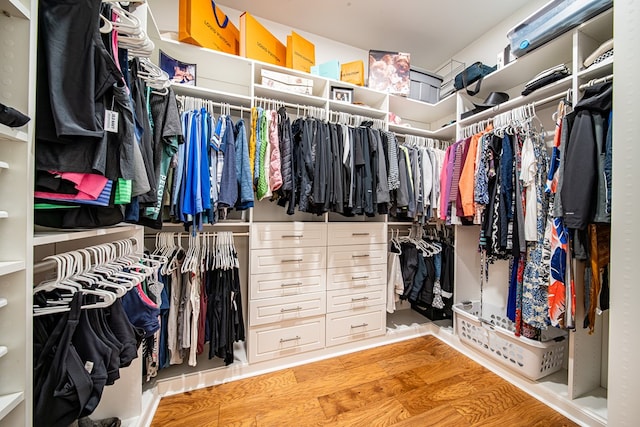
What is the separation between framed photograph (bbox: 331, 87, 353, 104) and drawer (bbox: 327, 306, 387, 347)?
181cm

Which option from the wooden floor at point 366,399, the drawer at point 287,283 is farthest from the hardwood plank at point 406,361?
the drawer at point 287,283

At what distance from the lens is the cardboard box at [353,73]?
2.13m

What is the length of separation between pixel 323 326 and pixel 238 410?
A: 29.8 inches

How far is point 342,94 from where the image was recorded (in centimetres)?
203

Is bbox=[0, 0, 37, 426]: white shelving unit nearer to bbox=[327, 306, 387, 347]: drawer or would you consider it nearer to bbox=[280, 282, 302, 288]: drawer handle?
bbox=[280, 282, 302, 288]: drawer handle

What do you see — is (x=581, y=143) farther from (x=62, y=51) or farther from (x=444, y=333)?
(x=62, y=51)

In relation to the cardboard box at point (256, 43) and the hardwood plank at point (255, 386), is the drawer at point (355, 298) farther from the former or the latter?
the cardboard box at point (256, 43)

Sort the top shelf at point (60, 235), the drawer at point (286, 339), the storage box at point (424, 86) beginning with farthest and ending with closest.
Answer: the storage box at point (424, 86), the drawer at point (286, 339), the top shelf at point (60, 235)

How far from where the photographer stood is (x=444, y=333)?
2.15m

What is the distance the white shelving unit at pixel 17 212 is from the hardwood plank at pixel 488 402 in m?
1.87

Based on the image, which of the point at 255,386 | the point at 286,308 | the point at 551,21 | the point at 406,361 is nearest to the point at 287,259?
the point at 286,308

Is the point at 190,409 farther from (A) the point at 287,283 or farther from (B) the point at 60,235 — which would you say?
(B) the point at 60,235

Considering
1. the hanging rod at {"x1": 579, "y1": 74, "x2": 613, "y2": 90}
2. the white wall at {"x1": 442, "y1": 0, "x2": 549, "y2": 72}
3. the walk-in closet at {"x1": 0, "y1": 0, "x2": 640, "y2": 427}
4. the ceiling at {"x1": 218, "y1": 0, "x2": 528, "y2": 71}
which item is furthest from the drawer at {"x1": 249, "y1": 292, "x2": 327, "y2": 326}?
the white wall at {"x1": 442, "y1": 0, "x2": 549, "y2": 72}

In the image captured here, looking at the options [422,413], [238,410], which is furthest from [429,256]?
[238,410]
